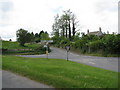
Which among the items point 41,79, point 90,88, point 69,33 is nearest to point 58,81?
point 41,79

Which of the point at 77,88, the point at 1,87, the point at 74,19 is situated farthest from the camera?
the point at 74,19

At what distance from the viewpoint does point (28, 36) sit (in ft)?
150

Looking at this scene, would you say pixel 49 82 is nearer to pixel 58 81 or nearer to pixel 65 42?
pixel 58 81

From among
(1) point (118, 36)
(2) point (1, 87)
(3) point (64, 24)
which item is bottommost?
(2) point (1, 87)

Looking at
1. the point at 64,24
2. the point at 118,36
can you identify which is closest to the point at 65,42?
the point at 64,24

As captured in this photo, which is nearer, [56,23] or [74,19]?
[74,19]

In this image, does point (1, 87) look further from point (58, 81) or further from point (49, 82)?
point (58, 81)

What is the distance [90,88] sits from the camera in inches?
221

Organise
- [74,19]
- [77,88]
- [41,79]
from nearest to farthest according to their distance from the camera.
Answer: [77,88], [41,79], [74,19]

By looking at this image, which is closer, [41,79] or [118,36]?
[41,79]

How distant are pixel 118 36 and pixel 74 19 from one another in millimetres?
31155

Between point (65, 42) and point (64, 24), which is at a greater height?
point (64, 24)

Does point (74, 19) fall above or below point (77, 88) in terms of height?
above

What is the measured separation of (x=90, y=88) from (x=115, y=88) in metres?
1.21
